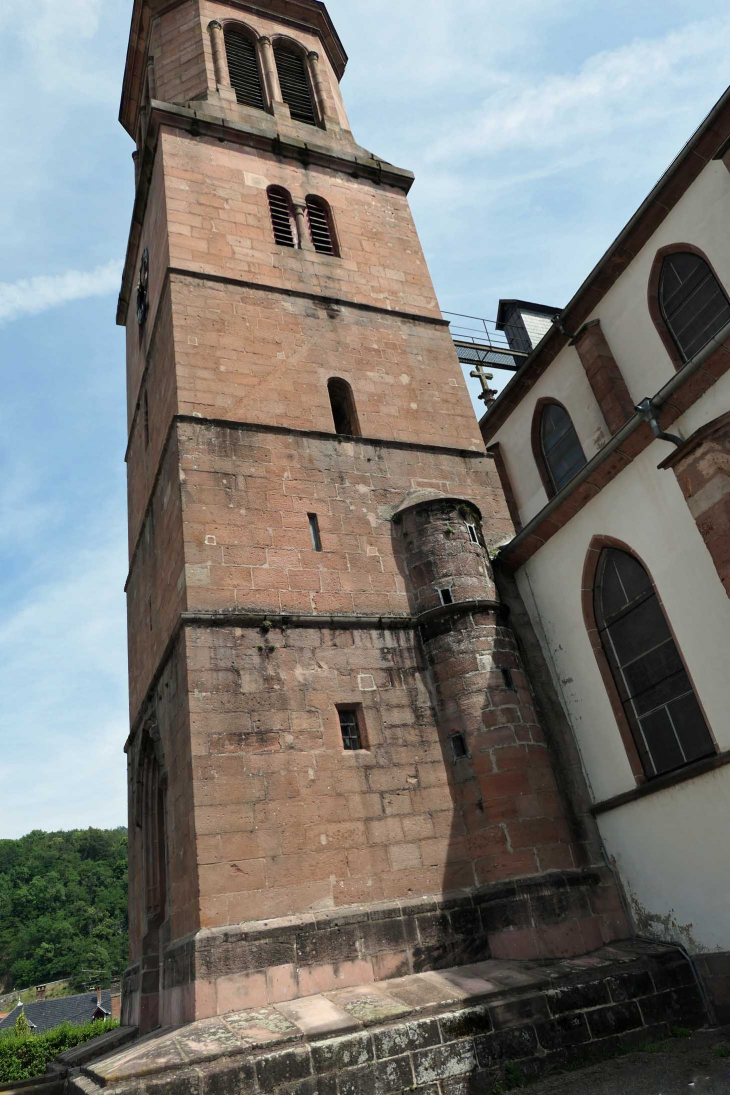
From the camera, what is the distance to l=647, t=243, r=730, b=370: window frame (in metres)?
11.2

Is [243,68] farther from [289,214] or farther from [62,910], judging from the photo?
[62,910]

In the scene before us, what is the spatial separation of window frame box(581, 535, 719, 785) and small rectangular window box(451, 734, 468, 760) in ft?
5.95

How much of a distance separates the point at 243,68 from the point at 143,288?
5445mm

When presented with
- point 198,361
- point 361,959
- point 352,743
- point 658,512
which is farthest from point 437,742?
point 198,361

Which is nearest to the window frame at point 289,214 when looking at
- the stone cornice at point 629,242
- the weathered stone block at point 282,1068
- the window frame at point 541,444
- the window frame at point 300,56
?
the window frame at point 300,56

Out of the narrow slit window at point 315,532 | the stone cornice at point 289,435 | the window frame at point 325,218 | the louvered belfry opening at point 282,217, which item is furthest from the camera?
the window frame at point 325,218

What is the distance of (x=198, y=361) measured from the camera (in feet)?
37.0

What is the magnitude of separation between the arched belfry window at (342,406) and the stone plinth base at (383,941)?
667 centimetres

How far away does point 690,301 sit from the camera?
11.2m

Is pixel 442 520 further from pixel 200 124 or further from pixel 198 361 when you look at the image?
pixel 200 124

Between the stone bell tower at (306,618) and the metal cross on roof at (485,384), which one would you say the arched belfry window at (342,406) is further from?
the metal cross on roof at (485,384)

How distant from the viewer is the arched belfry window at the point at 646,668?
862 cm

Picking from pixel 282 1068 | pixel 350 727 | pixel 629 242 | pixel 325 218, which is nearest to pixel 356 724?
pixel 350 727

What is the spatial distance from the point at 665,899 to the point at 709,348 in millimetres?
5723
